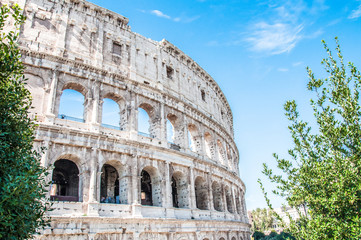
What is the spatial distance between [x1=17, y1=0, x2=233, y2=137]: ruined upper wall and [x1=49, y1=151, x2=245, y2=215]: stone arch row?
5.46 metres

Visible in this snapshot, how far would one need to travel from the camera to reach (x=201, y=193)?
18.8 meters

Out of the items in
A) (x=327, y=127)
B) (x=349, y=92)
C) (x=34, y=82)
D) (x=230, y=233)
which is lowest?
(x=230, y=233)

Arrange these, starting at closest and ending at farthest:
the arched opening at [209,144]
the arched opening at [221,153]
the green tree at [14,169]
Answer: the green tree at [14,169]
the arched opening at [209,144]
the arched opening at [221,153]

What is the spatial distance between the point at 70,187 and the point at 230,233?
11.9 meters

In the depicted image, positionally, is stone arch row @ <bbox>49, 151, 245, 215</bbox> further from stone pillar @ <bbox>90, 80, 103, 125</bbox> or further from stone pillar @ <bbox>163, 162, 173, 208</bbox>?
stone pillar @ <bbox>90, 80, 103, 125</bbox>

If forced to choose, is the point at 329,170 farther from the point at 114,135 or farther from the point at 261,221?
the point at 261,221

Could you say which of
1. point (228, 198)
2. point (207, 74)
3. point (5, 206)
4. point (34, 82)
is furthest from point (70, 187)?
point (207, 74)

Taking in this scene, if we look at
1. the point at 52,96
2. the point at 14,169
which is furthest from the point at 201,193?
the point at 14,169

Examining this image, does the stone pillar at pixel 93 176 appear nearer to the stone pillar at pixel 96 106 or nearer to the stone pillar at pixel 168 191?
the stone pillar at pixel 96 106

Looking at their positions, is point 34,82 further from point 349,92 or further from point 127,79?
point 349,92

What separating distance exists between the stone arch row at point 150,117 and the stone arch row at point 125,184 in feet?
7.10

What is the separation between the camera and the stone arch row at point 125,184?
13000 millimetres

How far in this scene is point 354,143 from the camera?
8297 mm

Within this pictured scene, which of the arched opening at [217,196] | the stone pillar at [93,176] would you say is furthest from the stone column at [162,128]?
the arched opening at [217,196]
